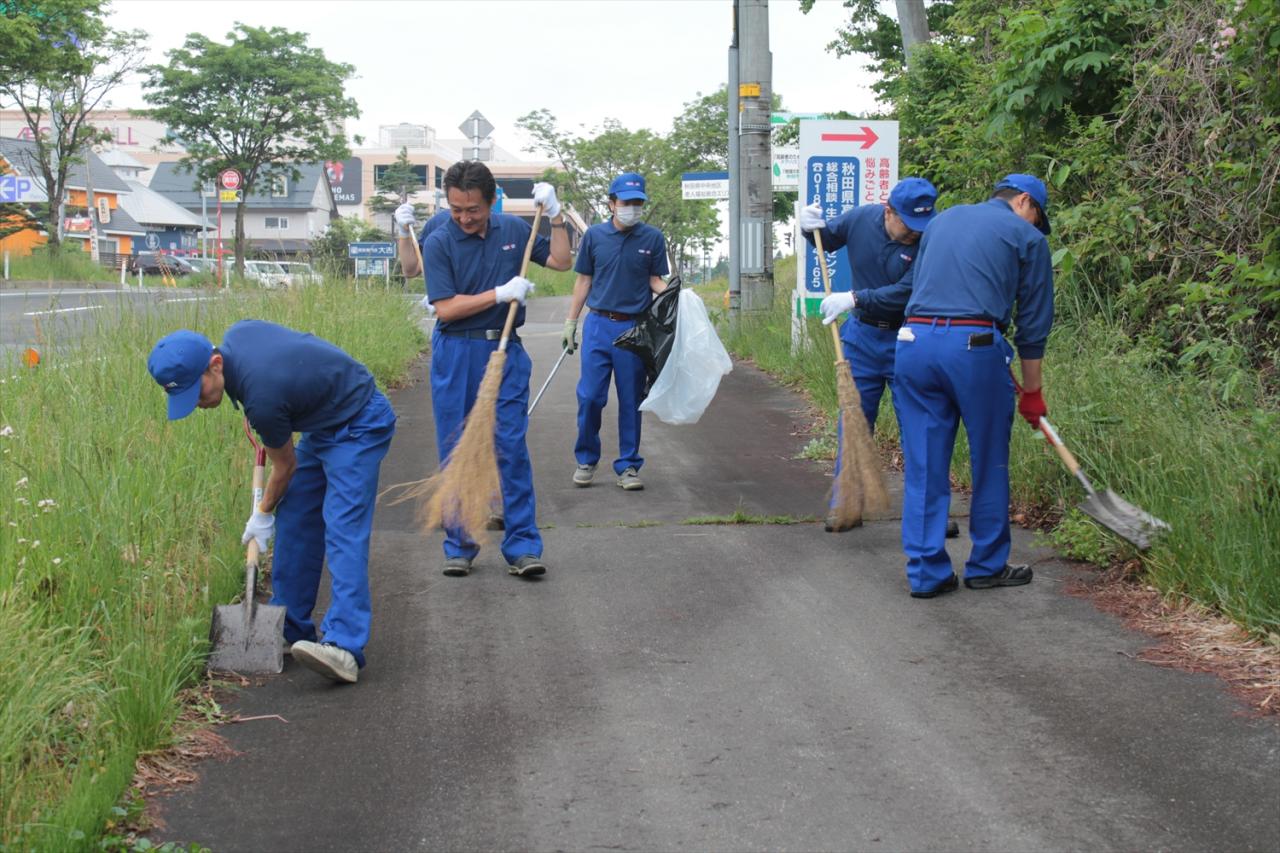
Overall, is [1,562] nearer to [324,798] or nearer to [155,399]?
[324,798]

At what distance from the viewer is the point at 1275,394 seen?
7.23 metres

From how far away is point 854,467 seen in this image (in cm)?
733

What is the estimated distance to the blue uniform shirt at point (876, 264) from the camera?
728 centimetres

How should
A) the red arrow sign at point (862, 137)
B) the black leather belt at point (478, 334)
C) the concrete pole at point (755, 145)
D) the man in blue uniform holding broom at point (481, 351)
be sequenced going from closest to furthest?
1. the man in blue uniform holding broom at point (481, 351)
2. the black leather belt at point (478, 334)
3. the red arrow sign at point (862, 137)
4. the concrete pole at point (755, 145)

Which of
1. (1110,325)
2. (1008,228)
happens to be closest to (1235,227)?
(1110,325)

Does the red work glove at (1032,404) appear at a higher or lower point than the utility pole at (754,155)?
lower

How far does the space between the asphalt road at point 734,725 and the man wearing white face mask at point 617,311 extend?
182 cm

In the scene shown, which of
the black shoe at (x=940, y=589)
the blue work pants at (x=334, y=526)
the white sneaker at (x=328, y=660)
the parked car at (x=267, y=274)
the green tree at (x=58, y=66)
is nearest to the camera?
the white sneaker at (x=328, y=660)

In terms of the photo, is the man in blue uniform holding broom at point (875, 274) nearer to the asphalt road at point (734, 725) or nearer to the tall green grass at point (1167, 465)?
the tall green grass at point (1167, 465)

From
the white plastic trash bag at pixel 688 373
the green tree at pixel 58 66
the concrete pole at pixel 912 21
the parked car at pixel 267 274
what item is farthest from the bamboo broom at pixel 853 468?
the green tree at pixel 58 66

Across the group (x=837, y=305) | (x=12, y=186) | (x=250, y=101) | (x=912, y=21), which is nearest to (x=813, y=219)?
(x=837, y=305)

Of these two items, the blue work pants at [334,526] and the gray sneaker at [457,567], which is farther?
the gray sneaker at [457,567]

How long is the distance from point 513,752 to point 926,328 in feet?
9.44

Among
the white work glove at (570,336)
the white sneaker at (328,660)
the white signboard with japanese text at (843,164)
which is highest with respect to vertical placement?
the white signboard with japanese text at (843,164)
